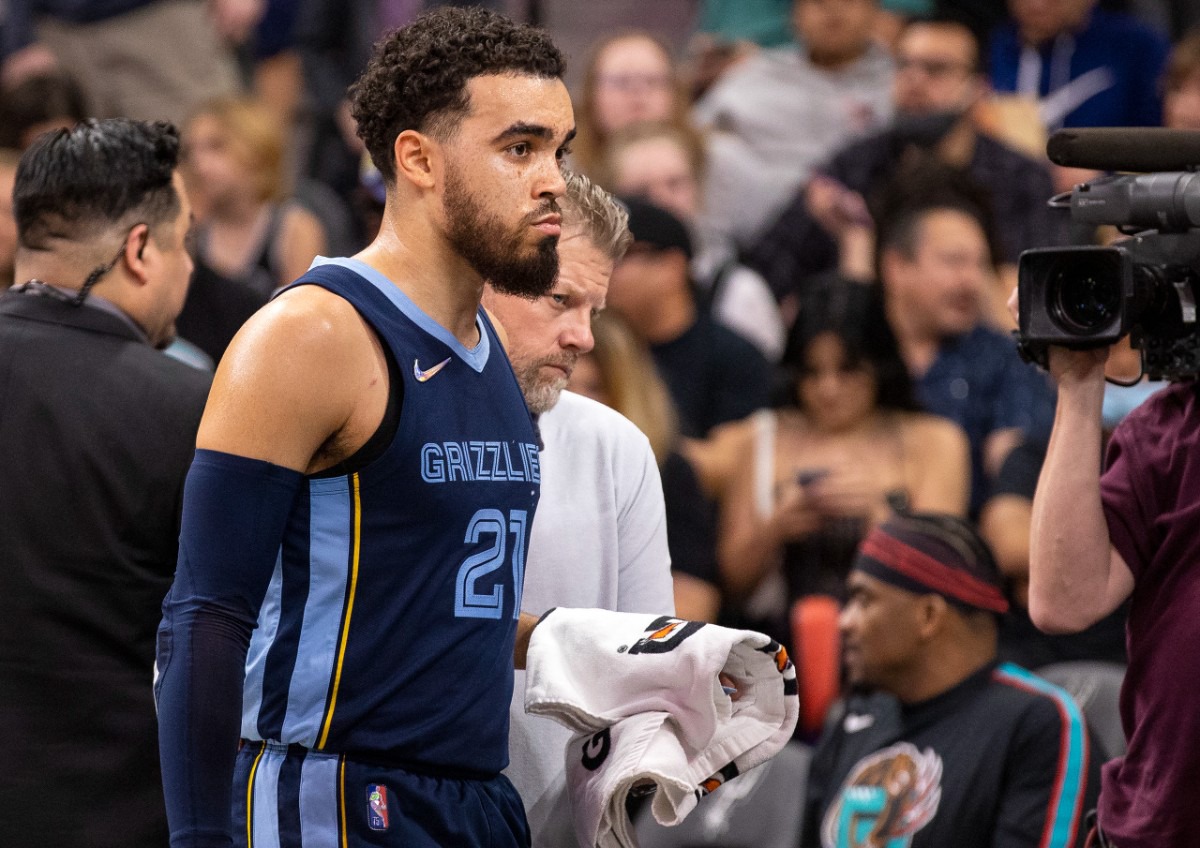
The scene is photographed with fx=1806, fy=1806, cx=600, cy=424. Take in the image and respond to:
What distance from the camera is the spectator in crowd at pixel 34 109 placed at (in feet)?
19.7

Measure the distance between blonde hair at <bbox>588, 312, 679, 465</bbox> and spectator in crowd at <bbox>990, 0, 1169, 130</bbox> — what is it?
2.89 metres

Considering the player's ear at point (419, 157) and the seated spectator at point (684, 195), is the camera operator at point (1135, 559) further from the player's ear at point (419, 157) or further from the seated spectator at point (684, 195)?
the seated spectator at point (684, 195)

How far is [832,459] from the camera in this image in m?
5.68

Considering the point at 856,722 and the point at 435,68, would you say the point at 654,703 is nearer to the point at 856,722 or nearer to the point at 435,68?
the point at 435,68

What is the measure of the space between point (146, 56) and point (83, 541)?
5.82 metres

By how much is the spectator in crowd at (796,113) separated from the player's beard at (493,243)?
16.4 feet

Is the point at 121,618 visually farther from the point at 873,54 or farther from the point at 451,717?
the point at 873,54

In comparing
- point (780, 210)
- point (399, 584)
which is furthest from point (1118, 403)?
point (399, 584)

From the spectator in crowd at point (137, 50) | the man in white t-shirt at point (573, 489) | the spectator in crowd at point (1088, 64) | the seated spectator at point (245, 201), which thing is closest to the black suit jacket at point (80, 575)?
the man in white t-shirt at point (573, 489)

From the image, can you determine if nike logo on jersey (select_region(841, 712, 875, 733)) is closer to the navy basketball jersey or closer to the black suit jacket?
the black suit jacket

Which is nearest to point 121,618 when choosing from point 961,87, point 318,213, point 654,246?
point 654,246

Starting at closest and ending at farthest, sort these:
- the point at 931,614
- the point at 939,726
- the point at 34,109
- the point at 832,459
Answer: the point at 939,726
the point at 931,614
the point at 832,459
the point at 34,109

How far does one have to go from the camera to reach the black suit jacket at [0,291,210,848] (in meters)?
3.21

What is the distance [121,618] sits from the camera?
3.27 meters
